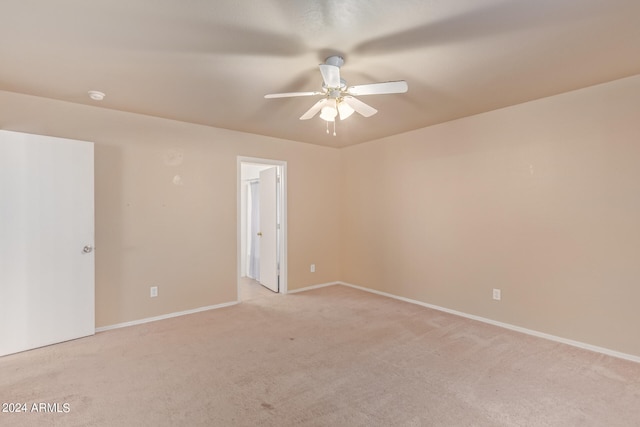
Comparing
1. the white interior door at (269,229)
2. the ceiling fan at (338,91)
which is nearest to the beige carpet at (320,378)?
the white interior door at (269,229)

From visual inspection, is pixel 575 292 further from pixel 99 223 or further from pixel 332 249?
pixel 99 223

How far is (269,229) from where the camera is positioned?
4.96 meters

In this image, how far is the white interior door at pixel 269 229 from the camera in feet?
15.7

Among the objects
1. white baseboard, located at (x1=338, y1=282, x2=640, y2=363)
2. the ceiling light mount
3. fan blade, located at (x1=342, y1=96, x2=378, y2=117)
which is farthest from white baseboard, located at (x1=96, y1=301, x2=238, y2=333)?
fan blade, located at (x1=342, y1=96, x2=378, y2=117)

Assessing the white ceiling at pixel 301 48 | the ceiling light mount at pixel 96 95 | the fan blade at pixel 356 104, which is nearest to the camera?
the white ceiling at pixel 301 48

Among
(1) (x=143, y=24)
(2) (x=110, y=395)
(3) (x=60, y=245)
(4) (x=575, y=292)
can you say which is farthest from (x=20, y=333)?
(4) (x=575, y=292)

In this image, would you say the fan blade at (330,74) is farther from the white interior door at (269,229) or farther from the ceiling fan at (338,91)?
the white interior door at (269,229)

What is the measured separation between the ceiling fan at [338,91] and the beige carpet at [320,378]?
2.11 metres

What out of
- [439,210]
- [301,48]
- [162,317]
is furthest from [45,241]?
[439,210]

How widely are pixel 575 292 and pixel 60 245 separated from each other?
4955mm

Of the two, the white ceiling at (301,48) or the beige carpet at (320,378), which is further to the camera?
the beige carpet at (320,378)

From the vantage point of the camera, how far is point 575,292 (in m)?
2.89

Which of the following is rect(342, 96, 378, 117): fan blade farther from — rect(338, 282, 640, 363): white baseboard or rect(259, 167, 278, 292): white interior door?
rect(338, 282, 640, 363): white baseboard

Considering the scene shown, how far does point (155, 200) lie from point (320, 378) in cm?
271
